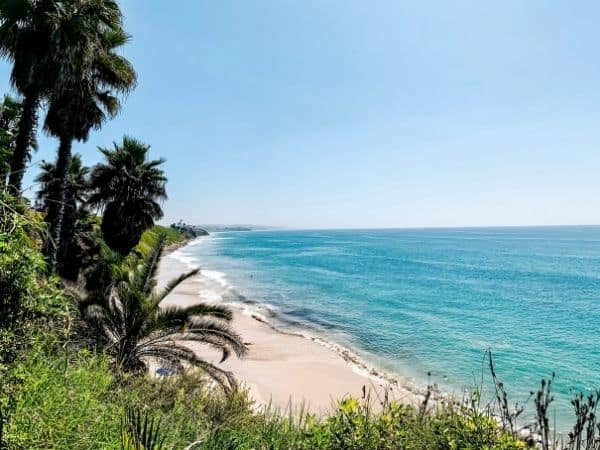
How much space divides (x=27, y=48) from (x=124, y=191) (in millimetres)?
10688

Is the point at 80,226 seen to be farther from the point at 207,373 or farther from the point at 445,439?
the point at 445,439

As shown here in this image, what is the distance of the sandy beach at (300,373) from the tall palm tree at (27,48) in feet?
38.2

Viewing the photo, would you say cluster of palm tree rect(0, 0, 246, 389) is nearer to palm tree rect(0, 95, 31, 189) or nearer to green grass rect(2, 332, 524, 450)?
palm tree rect(0, 95, 31, 189)

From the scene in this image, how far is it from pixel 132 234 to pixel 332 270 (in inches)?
1723

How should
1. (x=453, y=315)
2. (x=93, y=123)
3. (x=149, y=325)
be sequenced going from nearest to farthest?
(x=149, y=325) → (x=93, y=123) → (x=453, y=315)

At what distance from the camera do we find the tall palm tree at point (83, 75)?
398 inches

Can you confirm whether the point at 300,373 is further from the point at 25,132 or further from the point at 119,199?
the point at 25,132

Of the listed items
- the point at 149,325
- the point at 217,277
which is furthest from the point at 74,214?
the point at 217,277

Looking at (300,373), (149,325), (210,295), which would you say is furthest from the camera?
(210,295)

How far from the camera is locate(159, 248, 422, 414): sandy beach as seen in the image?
655 inches

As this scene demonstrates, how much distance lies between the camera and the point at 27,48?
10102 millimetres

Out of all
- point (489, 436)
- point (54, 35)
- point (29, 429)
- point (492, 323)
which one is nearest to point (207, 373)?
point (29, 429)

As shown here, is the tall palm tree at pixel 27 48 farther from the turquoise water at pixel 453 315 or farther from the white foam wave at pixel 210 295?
the white foam wave at pixel 210 295

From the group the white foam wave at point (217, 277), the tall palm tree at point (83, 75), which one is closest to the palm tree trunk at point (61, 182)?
the tall palm tree at point (83, 75)
